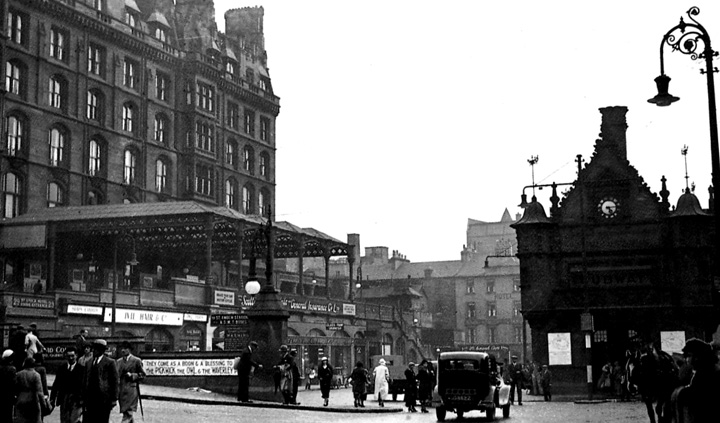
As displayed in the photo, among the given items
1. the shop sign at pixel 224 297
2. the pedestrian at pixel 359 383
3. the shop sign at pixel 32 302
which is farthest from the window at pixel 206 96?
the pedestrian at pixel 359 383

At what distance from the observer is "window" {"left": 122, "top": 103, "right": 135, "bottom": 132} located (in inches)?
2596

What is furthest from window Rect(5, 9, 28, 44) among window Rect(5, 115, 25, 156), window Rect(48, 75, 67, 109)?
window Rect(5, 115, 25, 156)

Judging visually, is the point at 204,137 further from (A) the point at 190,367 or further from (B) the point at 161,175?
(A) the point at 190,367

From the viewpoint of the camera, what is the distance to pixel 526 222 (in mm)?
48375

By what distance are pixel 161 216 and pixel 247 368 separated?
78.3 feet

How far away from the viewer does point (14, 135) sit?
56.2m

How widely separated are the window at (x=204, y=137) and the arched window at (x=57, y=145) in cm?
1331

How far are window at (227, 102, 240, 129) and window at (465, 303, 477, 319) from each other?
37.8 m

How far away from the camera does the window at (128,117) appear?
216ft

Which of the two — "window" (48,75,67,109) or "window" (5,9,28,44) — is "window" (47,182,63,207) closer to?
"window" (48,75,67,109)

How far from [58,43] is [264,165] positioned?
27396 mm

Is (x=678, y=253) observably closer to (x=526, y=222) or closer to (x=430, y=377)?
(x=526, y=222)

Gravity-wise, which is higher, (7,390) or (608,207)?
(608,207)

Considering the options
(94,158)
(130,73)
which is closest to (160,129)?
(130,73)
